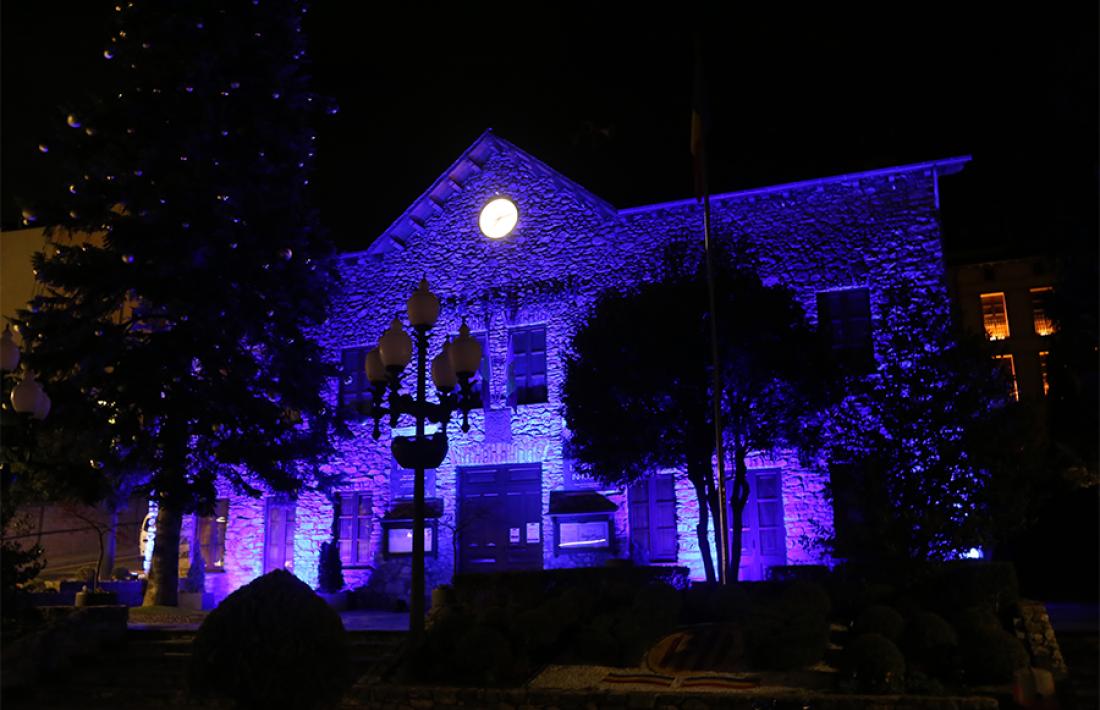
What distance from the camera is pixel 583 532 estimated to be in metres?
19.7

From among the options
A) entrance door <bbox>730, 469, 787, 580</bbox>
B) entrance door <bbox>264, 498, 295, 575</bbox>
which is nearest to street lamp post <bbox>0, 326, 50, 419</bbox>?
entrance door <bbox>264, 498, 295, 575</bbox>

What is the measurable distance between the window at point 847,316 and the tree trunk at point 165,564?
13.3m

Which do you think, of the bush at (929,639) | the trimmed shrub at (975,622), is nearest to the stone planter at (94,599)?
the bush at (929,639)

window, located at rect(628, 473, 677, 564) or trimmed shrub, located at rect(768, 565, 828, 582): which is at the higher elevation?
window, located at rect(628, 473, 677, 564)

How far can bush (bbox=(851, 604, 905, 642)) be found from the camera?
10.9 meters

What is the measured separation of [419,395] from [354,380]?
39.8ft

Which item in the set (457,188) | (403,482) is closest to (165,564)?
(403,482)

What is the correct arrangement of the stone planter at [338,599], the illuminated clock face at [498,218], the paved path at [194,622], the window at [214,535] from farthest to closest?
the window at [214,535]
the illuminated clock face at [498,218]
the stone planter at [338,599]
the paved path at [194,622]

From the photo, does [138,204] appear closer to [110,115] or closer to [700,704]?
[110,115]

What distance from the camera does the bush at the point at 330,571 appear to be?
68.3 feet

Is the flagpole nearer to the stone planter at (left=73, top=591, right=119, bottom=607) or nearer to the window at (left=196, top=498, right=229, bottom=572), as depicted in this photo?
the stone planter at (left=73, top=591, right=119, bottom=607)

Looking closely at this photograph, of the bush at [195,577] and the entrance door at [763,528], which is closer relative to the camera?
the entrance door at [763,528]

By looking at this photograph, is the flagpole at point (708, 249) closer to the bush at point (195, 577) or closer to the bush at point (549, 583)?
the bush at point (549, 583)

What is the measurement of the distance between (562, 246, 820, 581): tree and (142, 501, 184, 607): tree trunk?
330 inches
